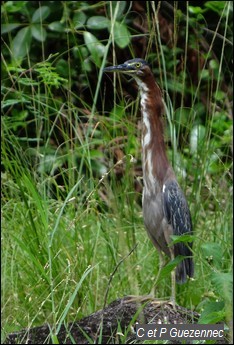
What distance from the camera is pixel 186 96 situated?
6730 mm

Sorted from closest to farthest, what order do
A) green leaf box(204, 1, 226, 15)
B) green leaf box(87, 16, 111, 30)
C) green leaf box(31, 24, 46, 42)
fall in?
green leaf box(87, 16, 111, 30), green leaf box(31, 24, 46, 42), green leaf box(204, 1, 226, 15)

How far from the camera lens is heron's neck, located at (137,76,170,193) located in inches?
141

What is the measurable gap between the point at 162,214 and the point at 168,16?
2.61 meters

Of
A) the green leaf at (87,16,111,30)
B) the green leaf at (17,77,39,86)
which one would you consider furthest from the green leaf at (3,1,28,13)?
the green leaf at (17,77,39,86)

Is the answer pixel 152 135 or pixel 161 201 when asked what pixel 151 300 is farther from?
pixel 152 135

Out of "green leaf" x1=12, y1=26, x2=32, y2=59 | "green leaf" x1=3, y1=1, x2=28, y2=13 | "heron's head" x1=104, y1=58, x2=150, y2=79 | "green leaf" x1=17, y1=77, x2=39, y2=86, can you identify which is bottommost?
"green leaf" x1=12, y1=26, x2=32, y2=59

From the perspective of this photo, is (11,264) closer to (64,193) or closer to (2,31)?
(64,193)

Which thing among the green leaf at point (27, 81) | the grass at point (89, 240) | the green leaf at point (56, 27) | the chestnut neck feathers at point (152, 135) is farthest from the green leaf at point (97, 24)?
the chestnut neck feathers at point (152, 135)

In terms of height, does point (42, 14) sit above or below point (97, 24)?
below

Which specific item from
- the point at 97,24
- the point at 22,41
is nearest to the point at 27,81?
the point at 97,24

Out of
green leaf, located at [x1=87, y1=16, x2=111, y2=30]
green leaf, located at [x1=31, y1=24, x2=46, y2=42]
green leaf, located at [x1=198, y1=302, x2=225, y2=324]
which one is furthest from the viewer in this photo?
green leaf, located at [x1=31, y1=24, x2=46, y2=42]

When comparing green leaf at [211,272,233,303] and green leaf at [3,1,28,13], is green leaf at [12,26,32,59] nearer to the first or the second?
green leaf at [3,1,28,13]

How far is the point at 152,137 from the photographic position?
3.72 m

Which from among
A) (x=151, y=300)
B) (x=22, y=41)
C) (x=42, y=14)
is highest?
(x=42, y=14)
